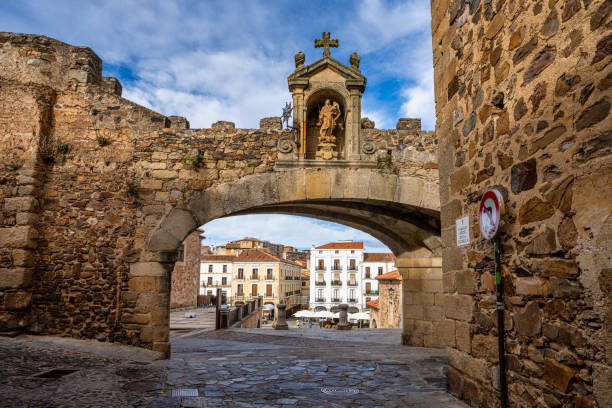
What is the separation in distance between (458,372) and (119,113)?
6.03 meters

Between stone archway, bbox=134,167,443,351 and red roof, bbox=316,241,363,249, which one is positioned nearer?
stone archway, bbox=134,167,443,351

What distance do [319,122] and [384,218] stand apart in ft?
8.10

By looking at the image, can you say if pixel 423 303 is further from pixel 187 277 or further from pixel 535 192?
pixel 187 277

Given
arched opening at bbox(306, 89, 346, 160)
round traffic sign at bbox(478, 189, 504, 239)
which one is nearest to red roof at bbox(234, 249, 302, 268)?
arched opening at bbox(306, 89, 346, 160)

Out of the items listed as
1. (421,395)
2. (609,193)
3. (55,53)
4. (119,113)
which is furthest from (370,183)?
(55,53)

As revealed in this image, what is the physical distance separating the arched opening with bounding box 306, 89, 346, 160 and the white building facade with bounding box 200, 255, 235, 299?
1738 inches

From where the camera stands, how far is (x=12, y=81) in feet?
21.0

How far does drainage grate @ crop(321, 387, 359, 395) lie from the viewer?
13.7ft

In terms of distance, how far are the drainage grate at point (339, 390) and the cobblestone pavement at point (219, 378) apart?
1cm

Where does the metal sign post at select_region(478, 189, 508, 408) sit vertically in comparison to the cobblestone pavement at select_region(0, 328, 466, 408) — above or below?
above

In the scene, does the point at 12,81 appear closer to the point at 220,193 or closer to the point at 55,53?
the point at 55,53

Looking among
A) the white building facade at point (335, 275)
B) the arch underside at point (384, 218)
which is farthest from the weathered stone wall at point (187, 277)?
the white building facade at point (335, 275)

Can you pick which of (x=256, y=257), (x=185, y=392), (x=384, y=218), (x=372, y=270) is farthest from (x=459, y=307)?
(x=372, y=270)

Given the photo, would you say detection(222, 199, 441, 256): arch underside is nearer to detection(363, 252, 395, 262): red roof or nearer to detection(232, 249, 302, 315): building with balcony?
detection(232, 249, 302, 315): building with balcony
